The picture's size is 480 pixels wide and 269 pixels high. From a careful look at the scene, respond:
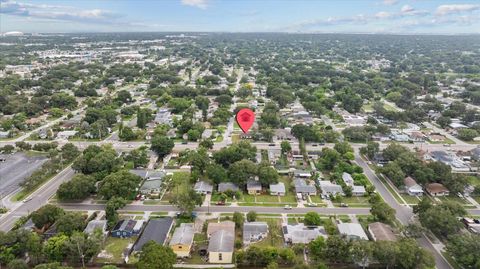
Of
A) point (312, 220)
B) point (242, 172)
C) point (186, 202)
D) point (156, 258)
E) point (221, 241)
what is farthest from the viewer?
point (242, 172)

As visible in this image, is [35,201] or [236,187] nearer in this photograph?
[35,201]

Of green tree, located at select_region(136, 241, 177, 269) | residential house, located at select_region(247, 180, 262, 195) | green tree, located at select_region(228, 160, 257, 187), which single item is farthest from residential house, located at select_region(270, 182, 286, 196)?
green tree, located at select_region(136, 241, 177, 269)

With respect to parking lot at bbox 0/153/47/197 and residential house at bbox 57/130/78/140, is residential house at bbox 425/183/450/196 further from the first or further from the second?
residential house at bbox 57/130/78/140

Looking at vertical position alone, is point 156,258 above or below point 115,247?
above

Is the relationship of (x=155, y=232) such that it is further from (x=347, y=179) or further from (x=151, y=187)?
(x=347, y=179)

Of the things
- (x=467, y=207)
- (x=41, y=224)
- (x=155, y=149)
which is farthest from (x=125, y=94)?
(x=467, y=207)

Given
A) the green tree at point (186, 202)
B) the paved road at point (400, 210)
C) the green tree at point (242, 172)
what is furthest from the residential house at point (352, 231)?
the green tree at point (186, 202)

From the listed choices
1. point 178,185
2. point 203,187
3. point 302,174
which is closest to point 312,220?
point 302,174

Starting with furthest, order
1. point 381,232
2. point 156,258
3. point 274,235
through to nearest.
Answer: point 274,235 → point 381,232 → point 156,258

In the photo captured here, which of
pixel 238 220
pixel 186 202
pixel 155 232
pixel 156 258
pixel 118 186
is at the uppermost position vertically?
pixel 156 258
